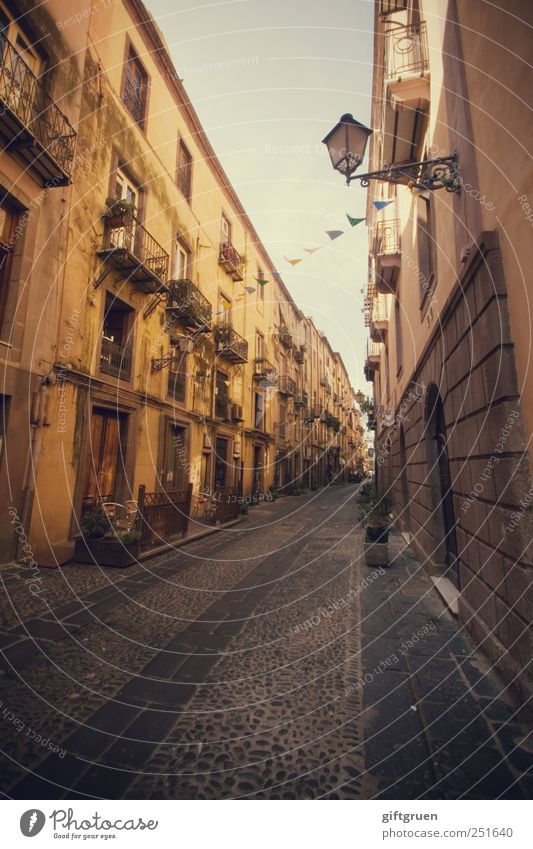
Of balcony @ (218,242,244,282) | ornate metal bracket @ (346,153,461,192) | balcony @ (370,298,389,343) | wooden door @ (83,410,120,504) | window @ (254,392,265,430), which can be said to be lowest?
wooden door @ (83,410,120,504)

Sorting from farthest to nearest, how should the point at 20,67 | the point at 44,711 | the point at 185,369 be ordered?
1. the point at 185,369
2. the point at 20,67
3. the point at 44,711

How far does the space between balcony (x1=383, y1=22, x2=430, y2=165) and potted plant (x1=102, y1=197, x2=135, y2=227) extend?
22.4ft

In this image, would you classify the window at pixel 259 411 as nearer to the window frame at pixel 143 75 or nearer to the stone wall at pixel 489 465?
the window frame at pixel 143 75

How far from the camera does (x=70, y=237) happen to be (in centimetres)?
893

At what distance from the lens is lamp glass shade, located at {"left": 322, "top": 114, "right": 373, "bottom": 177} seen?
4320 mm

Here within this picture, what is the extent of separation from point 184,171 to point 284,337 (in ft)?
44.7

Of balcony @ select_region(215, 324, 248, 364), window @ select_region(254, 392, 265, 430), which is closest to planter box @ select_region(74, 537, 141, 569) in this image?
balcony @ select_region(215, 324, 248, 364)

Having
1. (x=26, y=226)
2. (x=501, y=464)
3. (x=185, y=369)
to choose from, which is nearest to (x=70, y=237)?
(x=26, y=226)

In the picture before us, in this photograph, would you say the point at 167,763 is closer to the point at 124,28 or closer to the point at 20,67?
the point at 20,67

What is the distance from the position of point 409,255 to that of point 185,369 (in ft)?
29.7

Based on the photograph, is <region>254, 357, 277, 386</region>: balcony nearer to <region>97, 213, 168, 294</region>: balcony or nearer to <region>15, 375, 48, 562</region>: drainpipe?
<region>97, 213, 168, 294</region>: balcony

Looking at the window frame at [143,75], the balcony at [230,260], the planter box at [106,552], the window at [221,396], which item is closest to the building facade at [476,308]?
the planter box at [106,552]

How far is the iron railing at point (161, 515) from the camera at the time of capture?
327 inches

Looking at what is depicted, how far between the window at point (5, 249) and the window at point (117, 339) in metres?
3.02
